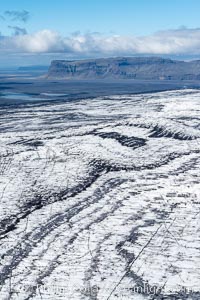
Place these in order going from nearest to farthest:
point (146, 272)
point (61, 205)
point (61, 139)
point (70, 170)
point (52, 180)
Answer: point (146, 272) → point (61, 205) → point (52, 180) → point (70, 170) → point (61, 139)

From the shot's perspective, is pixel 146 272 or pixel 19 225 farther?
pixel 19 225

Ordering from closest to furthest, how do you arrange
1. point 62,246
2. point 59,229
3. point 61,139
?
point 62,246
point 59,229
point 61,139

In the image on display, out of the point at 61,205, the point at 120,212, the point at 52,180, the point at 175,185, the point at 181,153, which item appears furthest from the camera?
the point at 181,153

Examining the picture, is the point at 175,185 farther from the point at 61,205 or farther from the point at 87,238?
the point at 87,238

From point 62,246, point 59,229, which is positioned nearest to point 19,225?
point 59,229

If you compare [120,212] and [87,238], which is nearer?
[87,238]

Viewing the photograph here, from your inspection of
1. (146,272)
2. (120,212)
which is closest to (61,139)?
(120,212)

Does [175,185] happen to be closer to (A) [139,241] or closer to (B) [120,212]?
(B) [120,212]
